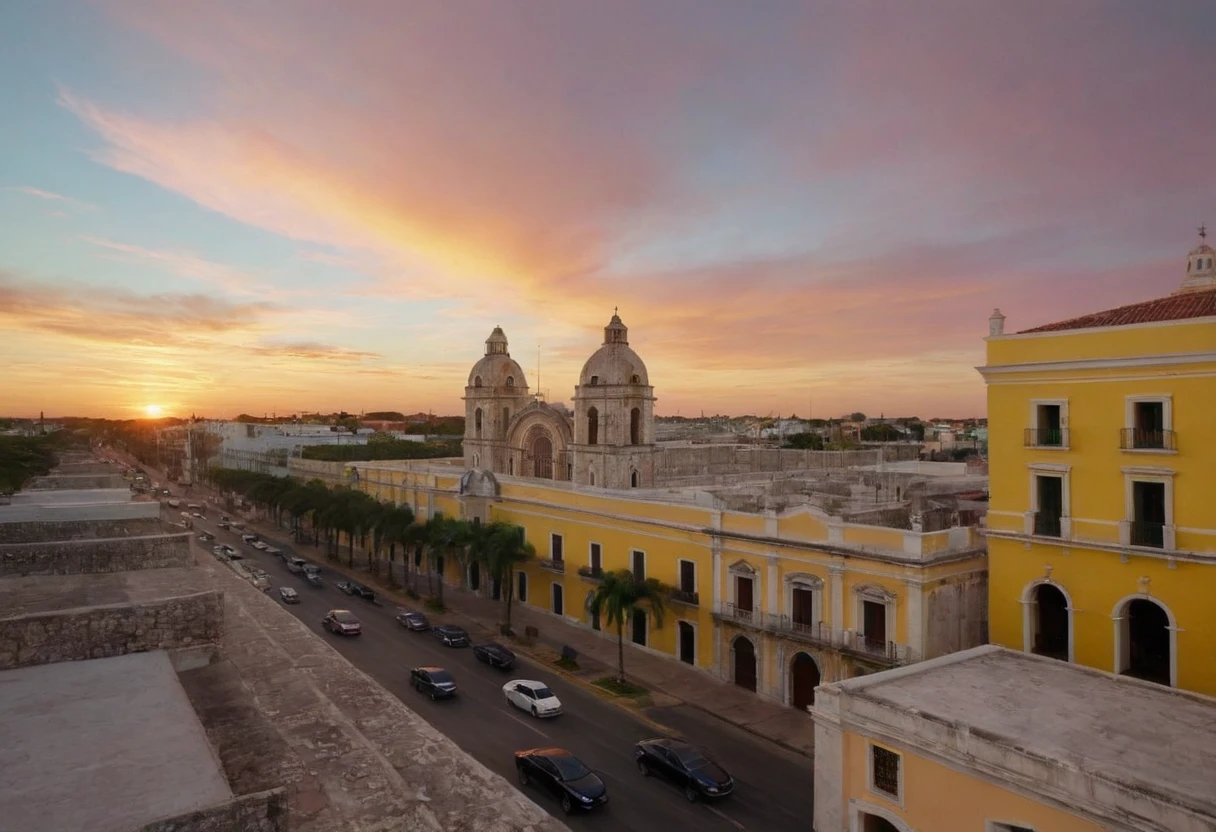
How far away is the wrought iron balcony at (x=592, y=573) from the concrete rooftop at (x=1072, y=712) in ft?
54.6

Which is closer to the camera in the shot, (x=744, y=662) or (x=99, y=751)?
(x=99, y=751)

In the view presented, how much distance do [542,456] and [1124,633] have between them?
33363 millimetres

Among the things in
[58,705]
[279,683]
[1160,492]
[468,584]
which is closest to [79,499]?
[279,683]

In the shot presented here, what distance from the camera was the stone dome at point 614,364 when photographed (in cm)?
4141

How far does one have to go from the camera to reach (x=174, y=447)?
128375mm

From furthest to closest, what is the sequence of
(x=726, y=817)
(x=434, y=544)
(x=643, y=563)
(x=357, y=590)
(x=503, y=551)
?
(x=357, y=590)
(x=434, y=544)
(x=503, y=551)
(x=643, y=563)
(x=726, y=817)

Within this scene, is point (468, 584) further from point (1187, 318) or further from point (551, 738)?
point (1187, 318)

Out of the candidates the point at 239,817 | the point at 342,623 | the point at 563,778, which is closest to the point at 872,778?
the point at 563,778

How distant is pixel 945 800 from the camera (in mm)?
13125

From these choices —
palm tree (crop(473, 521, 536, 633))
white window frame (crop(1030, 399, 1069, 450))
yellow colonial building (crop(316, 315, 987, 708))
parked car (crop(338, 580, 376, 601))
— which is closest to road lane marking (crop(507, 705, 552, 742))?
yellow colonial building (crop(316, 315, 987, 708))

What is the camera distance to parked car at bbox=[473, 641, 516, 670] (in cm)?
2723

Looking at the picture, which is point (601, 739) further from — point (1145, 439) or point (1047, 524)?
point (1145, 439)

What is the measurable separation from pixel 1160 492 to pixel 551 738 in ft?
53.6

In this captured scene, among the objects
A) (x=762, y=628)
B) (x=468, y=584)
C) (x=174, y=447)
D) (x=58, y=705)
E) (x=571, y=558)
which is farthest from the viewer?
(x=174, y=447)
